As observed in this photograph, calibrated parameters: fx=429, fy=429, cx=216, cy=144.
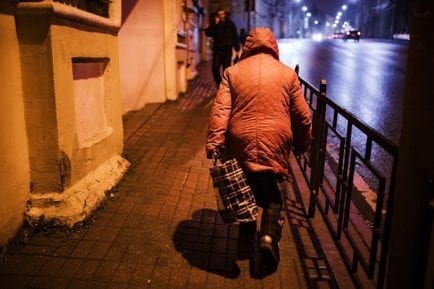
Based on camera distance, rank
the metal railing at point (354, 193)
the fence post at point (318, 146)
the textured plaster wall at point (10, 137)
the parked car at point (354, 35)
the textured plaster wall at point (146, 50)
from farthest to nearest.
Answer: the parked car at point (354, 35) → the textured plaster wall at point (146, 50) → the fence post at point (318, 146) → the textured plaster wall at point (10, 137) → the metal railing at point (354, 193)

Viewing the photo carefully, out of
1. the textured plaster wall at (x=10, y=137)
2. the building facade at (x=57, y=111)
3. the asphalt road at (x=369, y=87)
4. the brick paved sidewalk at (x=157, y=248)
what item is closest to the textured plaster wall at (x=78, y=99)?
the building facade at (x=57, y=111)

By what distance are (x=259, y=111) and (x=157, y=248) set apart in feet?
4.78

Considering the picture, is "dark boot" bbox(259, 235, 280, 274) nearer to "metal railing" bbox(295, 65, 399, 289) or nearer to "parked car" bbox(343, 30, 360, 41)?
"metal railing" bbox(295, 65, 399, 289)

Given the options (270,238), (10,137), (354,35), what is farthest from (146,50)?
(354,35)

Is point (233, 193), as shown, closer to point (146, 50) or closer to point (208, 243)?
point (208, 243)

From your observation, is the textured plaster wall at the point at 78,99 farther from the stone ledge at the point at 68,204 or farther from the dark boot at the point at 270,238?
the dark boot at the point at 270,238

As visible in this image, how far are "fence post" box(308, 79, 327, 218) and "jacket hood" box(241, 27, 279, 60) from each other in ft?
3.36

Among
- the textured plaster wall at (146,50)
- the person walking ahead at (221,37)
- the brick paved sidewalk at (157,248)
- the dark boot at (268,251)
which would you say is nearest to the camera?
the dark boot at (268,251)

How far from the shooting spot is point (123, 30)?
927 cm

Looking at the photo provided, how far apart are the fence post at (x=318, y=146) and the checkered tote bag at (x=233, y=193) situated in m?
1.29

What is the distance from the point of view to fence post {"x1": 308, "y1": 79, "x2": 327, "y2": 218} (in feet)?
13.5

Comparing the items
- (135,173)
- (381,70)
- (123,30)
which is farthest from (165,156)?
(381,70)

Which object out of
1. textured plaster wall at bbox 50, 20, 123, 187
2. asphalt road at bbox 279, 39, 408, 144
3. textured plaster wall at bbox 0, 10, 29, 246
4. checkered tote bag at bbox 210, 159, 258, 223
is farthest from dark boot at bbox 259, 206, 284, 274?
asphalt road at bbox 279, 39, 408, 144

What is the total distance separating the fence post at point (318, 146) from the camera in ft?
13.5
